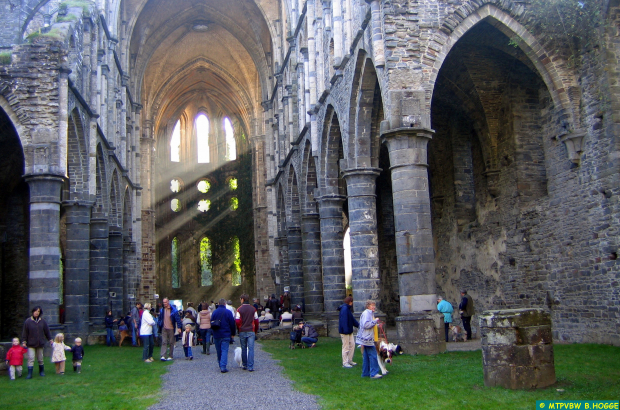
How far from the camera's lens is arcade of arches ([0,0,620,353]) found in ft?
41.2

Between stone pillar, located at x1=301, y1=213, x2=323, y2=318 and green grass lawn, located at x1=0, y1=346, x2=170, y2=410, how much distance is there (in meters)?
9.75

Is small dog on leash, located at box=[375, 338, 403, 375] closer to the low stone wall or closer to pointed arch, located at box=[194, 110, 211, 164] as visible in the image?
the low stone wall

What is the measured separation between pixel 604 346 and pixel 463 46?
808 centimetres

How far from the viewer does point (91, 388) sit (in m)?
9.63

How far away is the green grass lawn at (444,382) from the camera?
22.8ft

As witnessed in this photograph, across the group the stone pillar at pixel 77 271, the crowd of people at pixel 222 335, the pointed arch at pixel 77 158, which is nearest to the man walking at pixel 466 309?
the crowd of people at pixel 222 335

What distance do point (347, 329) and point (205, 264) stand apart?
1483 inches

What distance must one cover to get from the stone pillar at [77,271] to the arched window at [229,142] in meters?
30.3

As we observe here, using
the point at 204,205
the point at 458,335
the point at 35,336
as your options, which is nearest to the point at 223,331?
the point at 35,336

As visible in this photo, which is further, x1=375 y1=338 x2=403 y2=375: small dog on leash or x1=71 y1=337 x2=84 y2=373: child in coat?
x1=71 y1=337 x2=84 y2=373: child in coat

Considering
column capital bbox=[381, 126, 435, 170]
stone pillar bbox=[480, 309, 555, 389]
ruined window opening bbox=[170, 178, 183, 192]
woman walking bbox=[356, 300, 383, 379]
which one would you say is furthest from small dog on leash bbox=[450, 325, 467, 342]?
ruined window opening bbox=[170, 178, 183, 192]

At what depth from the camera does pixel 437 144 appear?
2045cm

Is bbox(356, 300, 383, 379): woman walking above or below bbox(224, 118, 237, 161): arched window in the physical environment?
below

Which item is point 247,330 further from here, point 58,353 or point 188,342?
point 58,353
